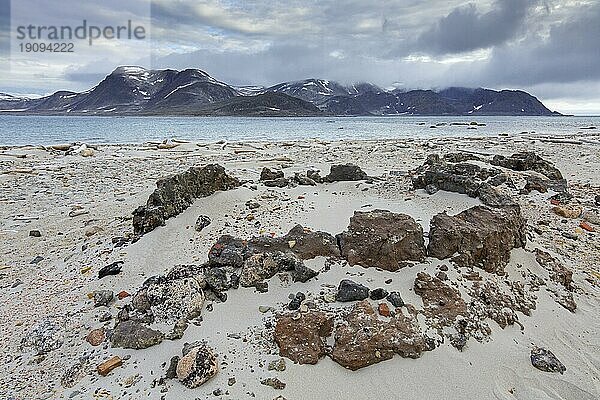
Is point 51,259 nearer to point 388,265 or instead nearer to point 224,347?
point 224,347

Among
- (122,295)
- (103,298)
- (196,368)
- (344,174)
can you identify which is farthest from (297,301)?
(344,174)

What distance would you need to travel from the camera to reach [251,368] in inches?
144

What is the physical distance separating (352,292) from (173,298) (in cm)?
185

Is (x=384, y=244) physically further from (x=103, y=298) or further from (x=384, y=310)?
(x=103, y=298)

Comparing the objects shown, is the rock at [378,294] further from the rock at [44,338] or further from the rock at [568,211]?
the rock at [568,211]

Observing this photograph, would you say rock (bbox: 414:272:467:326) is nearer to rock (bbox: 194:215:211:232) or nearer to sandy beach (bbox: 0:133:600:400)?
sandy beach (bbox: 0:133:600:400)

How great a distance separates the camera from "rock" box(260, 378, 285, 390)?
11.5 feet

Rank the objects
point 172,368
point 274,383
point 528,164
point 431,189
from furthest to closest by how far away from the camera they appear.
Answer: point 528,164, point 431,189, point 172,368, point 274,383

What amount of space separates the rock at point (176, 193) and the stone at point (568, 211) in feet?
20.3

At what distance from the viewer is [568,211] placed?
7.80 m

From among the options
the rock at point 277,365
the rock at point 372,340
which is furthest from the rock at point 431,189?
the rock at point 277,365

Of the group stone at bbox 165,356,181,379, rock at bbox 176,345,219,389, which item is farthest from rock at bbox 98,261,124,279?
rock at bbox 176,345,219,389

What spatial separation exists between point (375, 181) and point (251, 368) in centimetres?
656

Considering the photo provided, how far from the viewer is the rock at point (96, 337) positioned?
4137 millimetres
